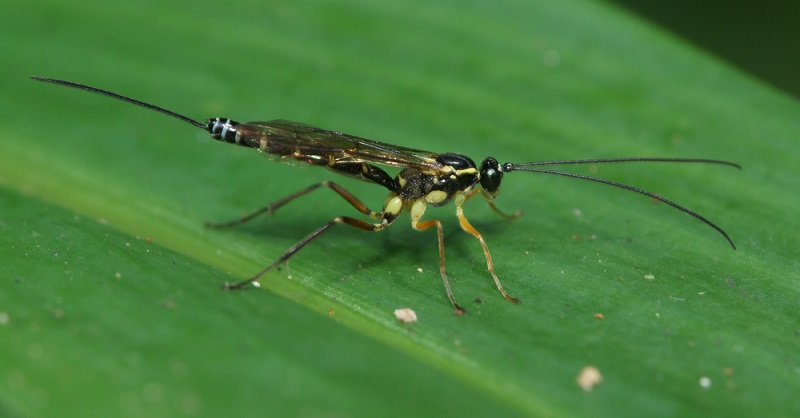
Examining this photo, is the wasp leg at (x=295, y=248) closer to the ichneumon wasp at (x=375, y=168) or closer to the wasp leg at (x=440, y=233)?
the ichneumon wasp at (x=375, y=168)

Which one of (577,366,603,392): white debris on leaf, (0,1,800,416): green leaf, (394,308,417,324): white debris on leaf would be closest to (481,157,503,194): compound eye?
(0,1,800,416): green leaf

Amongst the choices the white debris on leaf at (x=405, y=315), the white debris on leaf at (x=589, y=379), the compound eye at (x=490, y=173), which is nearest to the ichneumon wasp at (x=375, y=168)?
the compound eye at (x=490, y=173)

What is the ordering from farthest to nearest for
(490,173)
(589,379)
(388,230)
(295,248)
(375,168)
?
(388,230) < (375,168) < (490,173) < (295,248) < (589,379)

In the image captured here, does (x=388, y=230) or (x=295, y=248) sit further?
(x=388, y=230)

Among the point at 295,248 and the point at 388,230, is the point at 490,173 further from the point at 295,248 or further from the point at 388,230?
the point at 295,248

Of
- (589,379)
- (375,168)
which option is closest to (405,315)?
(589,379)

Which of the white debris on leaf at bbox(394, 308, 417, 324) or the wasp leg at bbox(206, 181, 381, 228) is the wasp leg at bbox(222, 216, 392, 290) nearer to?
the wasp leg at bbox(206, 181, 381, 228)

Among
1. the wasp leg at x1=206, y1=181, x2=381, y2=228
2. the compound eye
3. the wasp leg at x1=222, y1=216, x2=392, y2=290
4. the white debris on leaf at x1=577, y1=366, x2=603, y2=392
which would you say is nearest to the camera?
the white debris on leaf at x1=577, y1=366, x2=603, y2=392

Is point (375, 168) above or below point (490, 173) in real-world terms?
below
